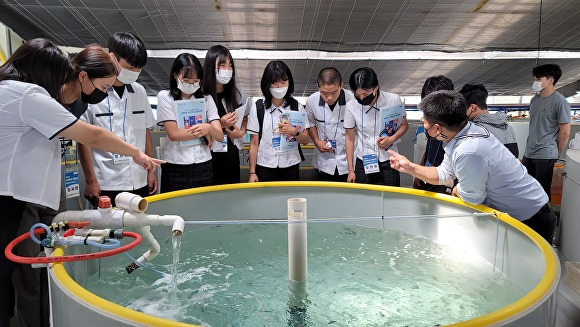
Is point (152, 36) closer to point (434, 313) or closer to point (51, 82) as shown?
point (51, 82)

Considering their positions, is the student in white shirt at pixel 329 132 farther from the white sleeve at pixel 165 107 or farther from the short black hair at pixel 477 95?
the white sleeve at pixel 165 107

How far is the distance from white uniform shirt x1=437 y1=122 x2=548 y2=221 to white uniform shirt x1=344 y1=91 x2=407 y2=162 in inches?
34.0

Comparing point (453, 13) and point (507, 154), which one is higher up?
point (453, 13)

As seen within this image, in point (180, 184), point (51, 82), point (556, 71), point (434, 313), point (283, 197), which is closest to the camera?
point (434, 313)

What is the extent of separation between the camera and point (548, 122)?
333 cm

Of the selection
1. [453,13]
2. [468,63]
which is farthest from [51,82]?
[468,63]

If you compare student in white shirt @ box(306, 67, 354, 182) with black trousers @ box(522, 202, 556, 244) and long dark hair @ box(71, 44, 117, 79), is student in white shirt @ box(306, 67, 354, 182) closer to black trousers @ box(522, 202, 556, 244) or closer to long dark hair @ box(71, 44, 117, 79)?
black trousers @ box(522, 202, 556, 244)

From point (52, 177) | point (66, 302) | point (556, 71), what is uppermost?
point (556, 71)

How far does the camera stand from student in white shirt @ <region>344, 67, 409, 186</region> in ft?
8.18

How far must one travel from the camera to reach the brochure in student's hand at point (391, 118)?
97.7 inches

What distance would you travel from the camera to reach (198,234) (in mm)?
1902

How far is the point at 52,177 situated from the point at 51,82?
0.32 m

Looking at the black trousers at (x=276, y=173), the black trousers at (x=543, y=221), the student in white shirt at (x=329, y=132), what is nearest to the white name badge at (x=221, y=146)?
the black trousers at (x=276, y=173)

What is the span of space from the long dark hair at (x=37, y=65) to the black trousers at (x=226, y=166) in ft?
4.24
